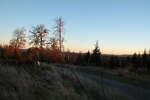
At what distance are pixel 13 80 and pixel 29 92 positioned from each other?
859mm

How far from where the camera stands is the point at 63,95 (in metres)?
5.46

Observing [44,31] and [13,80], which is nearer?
[13,80]

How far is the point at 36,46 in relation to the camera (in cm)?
4659

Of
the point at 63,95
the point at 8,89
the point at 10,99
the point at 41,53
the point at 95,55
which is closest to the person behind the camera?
the point at 10,99

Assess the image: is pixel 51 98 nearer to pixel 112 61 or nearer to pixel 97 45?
pixel 97 45

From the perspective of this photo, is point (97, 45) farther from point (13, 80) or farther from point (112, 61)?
point (13, 80)

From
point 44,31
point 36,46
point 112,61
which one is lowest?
point 112,61

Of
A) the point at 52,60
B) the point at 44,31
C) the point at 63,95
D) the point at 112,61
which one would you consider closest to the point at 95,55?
the point at 112,61

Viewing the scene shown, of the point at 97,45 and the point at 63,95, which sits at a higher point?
the point at 97,45

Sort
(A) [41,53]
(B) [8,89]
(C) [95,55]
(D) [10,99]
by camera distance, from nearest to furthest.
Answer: (D) [10,99] → (B) [8,89] → (A) [41,53] → (C) [95,55]

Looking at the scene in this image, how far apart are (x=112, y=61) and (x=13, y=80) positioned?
4926 cm

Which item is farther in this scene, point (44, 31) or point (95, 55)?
point (95, 55)

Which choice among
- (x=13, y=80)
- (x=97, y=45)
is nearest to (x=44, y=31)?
(x=97, y=45)

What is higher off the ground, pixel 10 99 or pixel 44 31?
pixel 44 31
